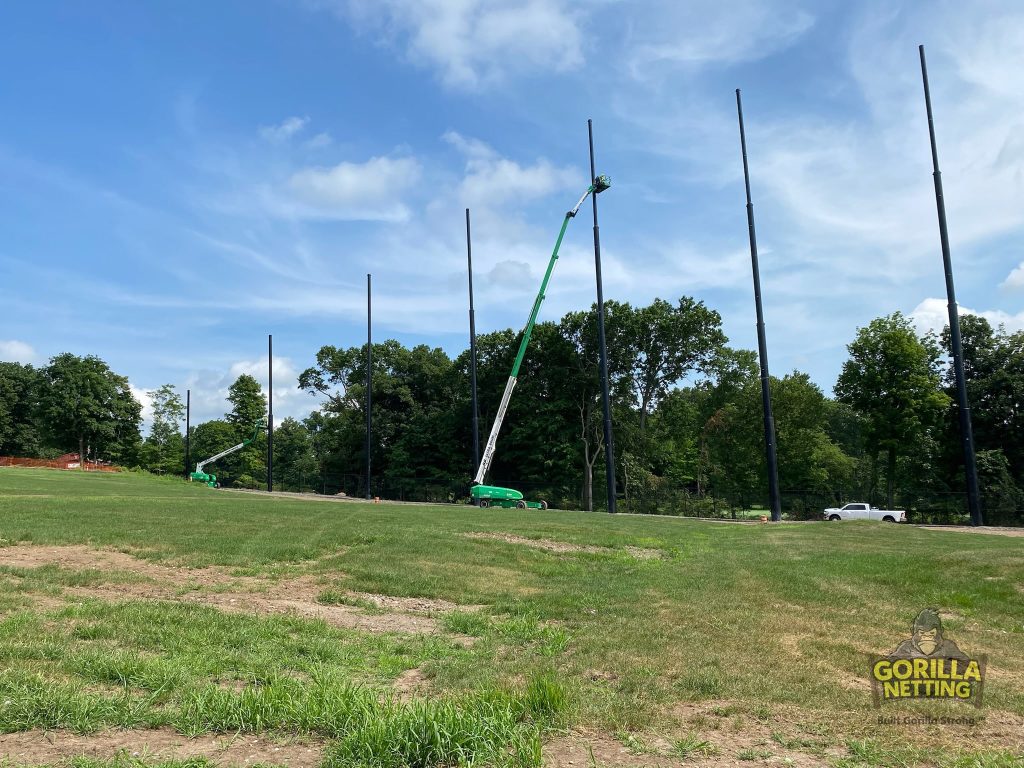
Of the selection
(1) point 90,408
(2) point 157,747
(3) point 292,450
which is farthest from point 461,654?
(1) point 90,408

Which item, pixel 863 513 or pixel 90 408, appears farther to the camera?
pixel 90 408

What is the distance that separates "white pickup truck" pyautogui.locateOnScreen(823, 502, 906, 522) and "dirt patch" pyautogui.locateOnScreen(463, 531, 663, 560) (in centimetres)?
2579

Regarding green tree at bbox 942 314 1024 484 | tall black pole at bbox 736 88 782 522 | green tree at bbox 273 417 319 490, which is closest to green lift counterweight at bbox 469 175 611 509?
tall black pole at bbox 736 88 782 522

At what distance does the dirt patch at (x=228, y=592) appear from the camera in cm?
762

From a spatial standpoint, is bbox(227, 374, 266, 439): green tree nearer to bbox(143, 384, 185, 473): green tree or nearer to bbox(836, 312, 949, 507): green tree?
bbox(143, 384, 185, 473): green tree

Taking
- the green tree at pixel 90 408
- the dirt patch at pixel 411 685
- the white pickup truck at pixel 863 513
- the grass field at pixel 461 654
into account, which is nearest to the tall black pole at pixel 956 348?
the white pickup truck at pixel 863 513

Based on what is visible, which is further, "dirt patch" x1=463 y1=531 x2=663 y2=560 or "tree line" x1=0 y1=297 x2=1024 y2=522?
"tree line" x1=0 y1=297 x2=1024 y2=522

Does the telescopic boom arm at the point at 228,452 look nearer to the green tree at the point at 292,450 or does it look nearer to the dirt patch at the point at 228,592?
the green tree at the point at 292,450

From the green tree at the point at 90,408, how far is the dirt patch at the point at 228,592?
84581 mm

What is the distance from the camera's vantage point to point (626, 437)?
54.1 meters

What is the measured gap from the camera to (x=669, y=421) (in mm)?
57281

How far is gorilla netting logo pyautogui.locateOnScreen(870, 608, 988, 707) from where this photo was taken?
5012mm

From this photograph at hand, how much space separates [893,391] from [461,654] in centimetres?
4207

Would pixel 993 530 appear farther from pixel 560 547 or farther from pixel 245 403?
pixel 245 403
